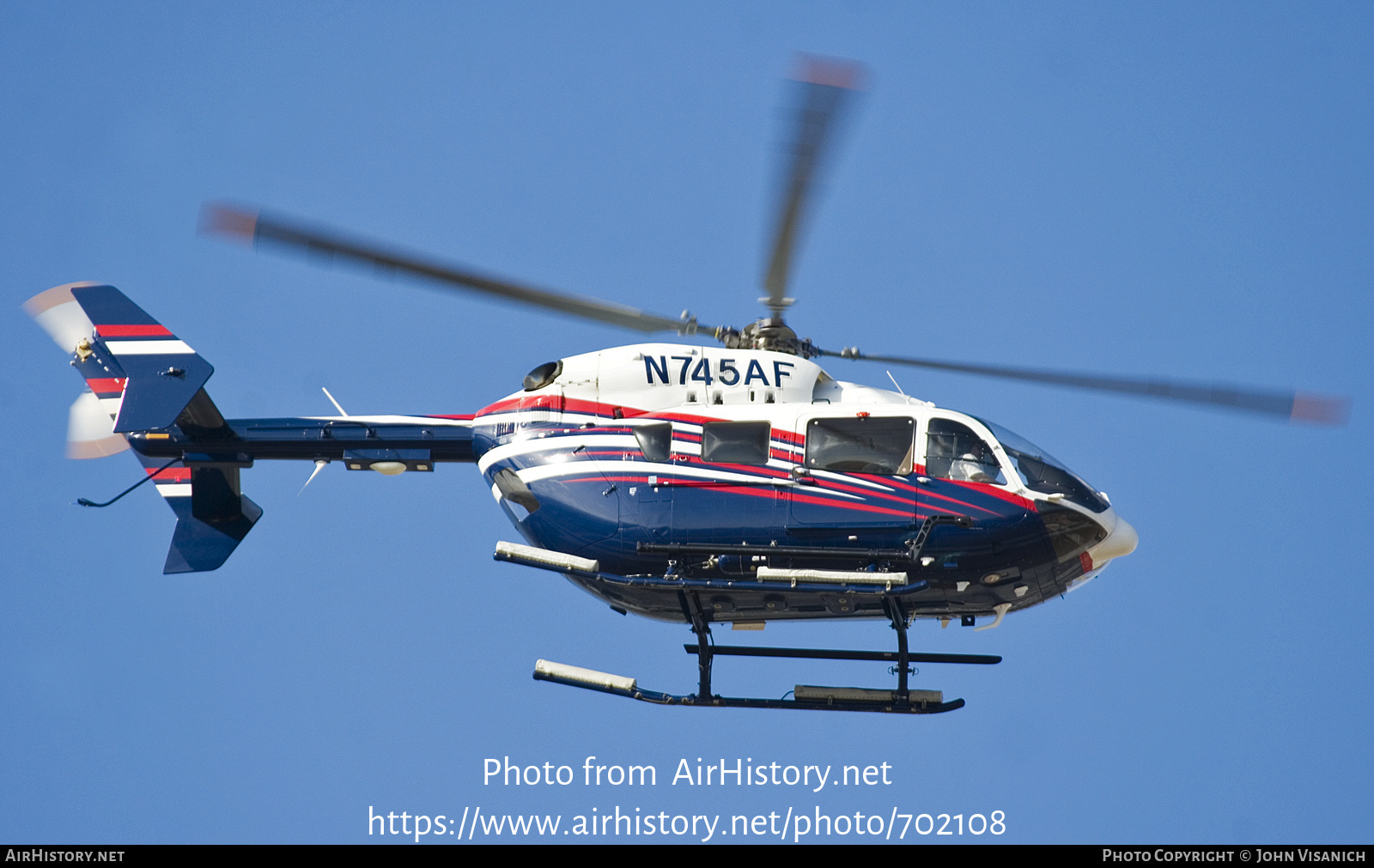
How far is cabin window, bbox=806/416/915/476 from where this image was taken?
1600cm

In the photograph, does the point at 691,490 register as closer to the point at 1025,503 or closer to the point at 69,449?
the point at 1025,503

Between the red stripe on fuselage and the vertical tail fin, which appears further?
the vertical tail fin

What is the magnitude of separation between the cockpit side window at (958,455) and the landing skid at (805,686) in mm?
1429

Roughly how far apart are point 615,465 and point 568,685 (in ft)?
7.56

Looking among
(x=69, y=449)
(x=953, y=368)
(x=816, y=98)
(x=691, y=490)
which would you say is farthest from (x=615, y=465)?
(x=69, y=449)

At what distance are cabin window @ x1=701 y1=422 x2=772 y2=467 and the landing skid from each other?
1435 millimetres

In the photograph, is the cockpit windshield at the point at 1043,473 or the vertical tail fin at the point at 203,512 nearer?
the cockpit windshield at the point at 1043,473

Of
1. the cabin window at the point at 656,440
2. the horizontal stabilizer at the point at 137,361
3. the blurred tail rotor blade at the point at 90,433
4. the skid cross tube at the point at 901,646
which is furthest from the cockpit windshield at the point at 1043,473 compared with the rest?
the blurred tail rotor blade at the point at 90,433

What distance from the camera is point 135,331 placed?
18516 mm

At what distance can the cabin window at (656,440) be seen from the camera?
54.2ft

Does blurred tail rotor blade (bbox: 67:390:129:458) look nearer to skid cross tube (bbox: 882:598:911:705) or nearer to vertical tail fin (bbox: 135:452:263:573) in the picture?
vertical tail fin (bbox: 135:452:263:573)

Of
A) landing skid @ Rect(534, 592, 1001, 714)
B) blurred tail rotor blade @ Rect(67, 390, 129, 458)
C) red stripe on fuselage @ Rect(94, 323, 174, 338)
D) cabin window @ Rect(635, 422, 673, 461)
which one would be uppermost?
red stripe on fuselage @ Rect(94, 323, 174, 338)

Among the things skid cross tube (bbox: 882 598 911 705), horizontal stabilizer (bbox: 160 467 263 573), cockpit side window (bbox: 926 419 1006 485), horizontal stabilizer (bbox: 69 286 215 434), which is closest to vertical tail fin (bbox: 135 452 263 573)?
horizontal stabilizer (bbox: 160 467 263 573)

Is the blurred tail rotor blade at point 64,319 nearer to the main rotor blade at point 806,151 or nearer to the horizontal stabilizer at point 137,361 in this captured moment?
the horizontal stabilizer at point 137,361
